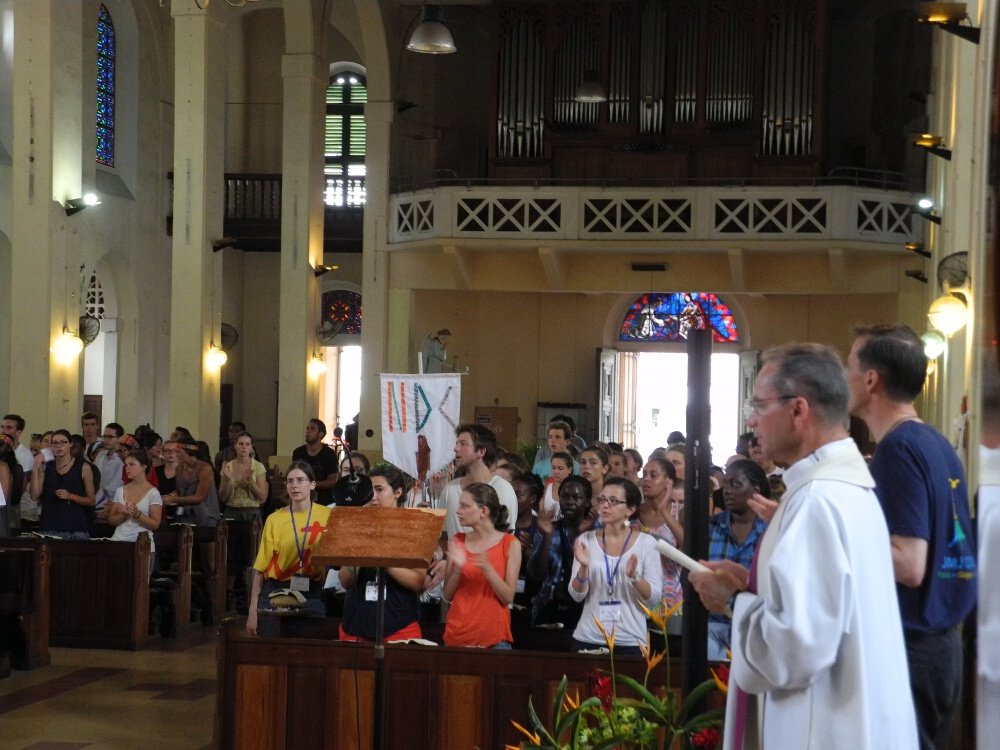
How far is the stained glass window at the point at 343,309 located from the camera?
84.1ft

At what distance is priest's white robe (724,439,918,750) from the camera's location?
Answer: 2518mm

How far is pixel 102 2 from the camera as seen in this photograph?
21.9 m

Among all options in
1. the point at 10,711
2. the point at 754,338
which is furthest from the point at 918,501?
the point at 754,338

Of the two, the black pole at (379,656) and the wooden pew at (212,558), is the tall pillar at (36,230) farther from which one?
the black pole at (379,656)

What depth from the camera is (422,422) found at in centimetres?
945

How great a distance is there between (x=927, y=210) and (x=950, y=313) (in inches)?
227

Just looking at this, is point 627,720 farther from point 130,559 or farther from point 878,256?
point 878,256

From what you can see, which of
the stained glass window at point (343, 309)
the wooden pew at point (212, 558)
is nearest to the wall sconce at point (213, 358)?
the wooden pew at point (212, 558)

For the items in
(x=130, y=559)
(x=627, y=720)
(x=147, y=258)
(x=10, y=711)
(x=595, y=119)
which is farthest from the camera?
(x=147, y=258)

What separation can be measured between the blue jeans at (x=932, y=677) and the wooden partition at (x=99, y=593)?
840cm

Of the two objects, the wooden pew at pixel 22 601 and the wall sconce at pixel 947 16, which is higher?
the wall sconce at pixel 947 16

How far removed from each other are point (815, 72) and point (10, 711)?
15420mm

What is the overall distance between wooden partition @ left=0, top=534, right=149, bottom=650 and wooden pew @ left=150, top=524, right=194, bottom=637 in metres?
0.50

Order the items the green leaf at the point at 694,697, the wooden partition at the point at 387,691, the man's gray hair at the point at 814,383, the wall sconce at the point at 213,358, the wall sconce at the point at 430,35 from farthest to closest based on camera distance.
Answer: the wall sconce at the point at 213,358 < the wall sconce at the point at 430,35 < the wooden partition at the point at 387,691 < the green leaf at the point at 694,697 < the man's gray hair at the point at 814,383
